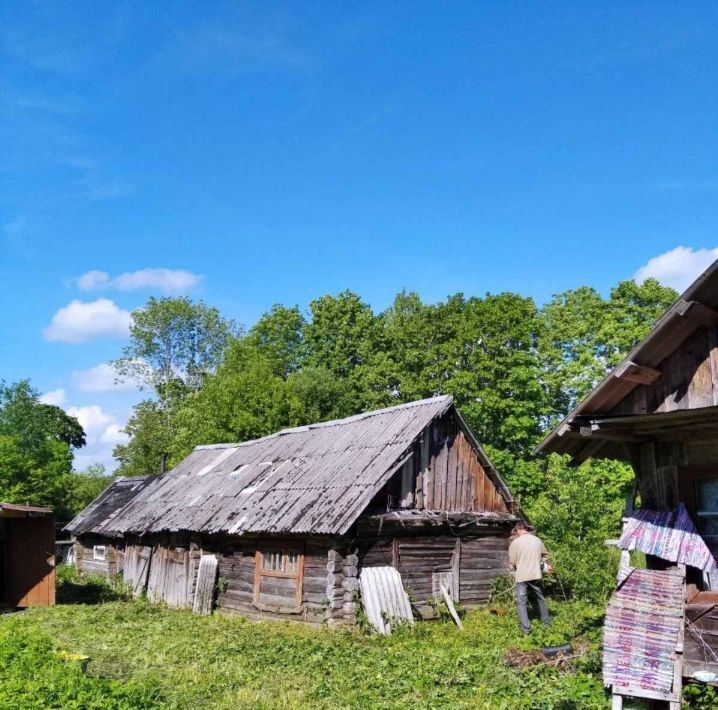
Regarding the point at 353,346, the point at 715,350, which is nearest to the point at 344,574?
the point at 715,350

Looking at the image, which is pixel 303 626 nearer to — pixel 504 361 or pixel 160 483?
pixel 160 483

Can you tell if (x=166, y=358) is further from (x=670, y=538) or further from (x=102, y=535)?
(x=670, y=538)

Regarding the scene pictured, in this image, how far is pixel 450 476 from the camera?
713 inches

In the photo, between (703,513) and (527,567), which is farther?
(527,567)

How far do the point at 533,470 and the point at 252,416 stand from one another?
45.5ft

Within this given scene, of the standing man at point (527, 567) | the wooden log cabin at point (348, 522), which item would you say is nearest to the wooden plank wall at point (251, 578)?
the wooden log cabin at point (348, 522)

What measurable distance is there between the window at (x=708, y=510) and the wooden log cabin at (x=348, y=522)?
784 cm

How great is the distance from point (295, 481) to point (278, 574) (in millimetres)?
2528

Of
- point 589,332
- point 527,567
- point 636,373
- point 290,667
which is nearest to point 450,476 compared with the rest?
point 527,567

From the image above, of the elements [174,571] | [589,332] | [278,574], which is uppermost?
[589,332]

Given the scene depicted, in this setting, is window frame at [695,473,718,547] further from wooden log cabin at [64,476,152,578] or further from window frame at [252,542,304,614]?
wooden log cabin at [64,476,152,578]

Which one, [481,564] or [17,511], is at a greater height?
[17,511]

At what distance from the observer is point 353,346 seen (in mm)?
44000

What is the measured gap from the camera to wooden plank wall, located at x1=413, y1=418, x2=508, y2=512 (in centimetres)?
1747
